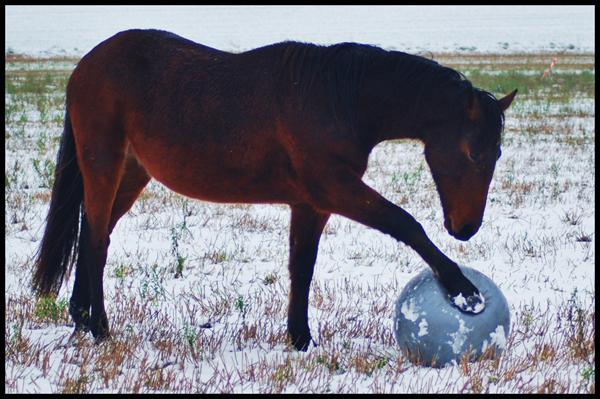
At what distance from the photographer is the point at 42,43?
6156 cm

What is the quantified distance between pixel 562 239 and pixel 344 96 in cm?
439

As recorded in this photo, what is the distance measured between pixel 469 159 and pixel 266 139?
1.12m

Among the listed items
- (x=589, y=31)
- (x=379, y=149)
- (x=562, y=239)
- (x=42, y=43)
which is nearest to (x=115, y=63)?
(x=562, y=239)

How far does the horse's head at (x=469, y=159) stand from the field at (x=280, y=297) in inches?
32.4

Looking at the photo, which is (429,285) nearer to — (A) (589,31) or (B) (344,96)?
(B) (344,96)

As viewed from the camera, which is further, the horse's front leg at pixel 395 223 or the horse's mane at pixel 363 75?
the horse's mane at pixel 363 75

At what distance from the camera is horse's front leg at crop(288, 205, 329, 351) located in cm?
521

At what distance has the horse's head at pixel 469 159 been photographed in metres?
4.53

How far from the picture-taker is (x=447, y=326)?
458cm

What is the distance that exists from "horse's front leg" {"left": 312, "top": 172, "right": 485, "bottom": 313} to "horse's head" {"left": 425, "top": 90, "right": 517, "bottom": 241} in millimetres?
249

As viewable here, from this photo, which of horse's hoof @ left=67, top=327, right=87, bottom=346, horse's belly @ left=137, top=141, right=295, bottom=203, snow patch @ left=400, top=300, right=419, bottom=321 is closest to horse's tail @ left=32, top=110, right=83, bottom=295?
horse's hoof @ left=67, top=327, right=87, bottom=346

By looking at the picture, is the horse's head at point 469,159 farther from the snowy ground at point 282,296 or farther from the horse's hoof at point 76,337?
the horse's hoof at point 76,337

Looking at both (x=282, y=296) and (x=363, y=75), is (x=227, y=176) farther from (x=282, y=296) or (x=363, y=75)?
(x=282, y=296)

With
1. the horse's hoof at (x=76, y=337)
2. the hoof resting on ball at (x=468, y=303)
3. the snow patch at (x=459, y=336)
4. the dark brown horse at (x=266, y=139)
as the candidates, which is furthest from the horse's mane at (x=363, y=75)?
the horse's hoof at (x=76, y=337)
